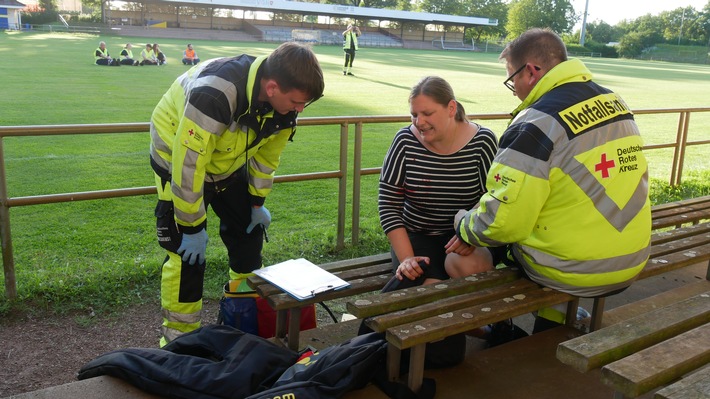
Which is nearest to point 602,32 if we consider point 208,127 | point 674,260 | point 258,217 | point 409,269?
point 674,260

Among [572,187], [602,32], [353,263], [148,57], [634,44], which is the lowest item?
[353,263]

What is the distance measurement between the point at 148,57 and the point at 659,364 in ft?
93.9

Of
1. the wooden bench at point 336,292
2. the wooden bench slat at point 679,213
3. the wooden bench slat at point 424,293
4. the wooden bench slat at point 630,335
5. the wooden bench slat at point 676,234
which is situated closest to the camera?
the wooden bench slat at point 630,335

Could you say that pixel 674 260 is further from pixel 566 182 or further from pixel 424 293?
pixel 424 293

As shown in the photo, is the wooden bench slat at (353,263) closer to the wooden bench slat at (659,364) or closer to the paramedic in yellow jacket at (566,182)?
the paramedic in yellow jacket at (566,182)

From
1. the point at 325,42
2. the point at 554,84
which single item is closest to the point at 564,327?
Result: the point at 554,84

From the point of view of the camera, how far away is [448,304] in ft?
8.19

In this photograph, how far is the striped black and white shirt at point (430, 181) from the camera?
3.15 m

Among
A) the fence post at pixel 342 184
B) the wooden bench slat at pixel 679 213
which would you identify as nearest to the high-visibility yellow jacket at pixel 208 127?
the fence post at pixel 342 184

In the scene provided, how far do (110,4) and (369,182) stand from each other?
58.4 metres

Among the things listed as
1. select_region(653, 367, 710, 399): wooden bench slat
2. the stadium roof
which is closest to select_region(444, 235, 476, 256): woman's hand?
select_region(653, 367, 710, 399): wooden bench slat

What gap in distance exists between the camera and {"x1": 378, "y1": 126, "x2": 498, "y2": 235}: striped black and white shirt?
315 centimetres

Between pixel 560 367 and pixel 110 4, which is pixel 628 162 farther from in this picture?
pixel 110 4

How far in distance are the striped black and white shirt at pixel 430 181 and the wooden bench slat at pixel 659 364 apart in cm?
129
